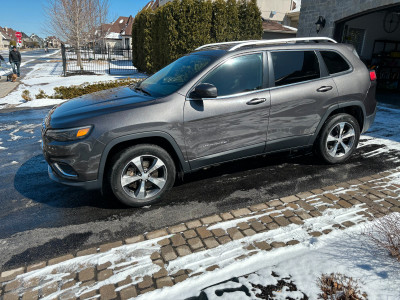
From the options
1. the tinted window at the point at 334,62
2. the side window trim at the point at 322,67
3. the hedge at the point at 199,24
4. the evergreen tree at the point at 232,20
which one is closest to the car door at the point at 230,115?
the side window trim at the point at 322,67

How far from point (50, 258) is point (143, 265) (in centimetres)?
90

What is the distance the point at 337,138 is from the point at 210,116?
2.22 m

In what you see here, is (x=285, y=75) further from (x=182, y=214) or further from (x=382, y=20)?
(x=382, y=20)

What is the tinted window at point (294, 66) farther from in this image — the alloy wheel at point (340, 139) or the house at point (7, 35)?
the house at point (7, 35)

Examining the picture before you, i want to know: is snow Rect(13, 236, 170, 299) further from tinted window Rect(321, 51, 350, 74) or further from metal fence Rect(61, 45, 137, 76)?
metal fence Rect(61, 45, 137, 76)

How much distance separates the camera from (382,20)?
14.1m

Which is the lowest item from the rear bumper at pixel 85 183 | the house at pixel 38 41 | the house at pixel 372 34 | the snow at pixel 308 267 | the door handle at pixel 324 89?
the snow at pixel 308 267

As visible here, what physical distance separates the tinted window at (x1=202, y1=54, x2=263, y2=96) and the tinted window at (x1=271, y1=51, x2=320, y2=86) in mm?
279

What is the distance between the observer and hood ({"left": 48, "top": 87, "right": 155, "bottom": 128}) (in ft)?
10.4

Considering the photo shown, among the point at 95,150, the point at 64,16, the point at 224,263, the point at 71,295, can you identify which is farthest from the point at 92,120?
the point at 64,16

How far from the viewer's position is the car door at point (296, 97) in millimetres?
3807

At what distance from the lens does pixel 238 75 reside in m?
3.64

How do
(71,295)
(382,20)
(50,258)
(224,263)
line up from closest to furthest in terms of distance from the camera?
(71,295)
(224,263)
(50,258)
(382,20)

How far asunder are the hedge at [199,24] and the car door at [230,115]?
9.75m
